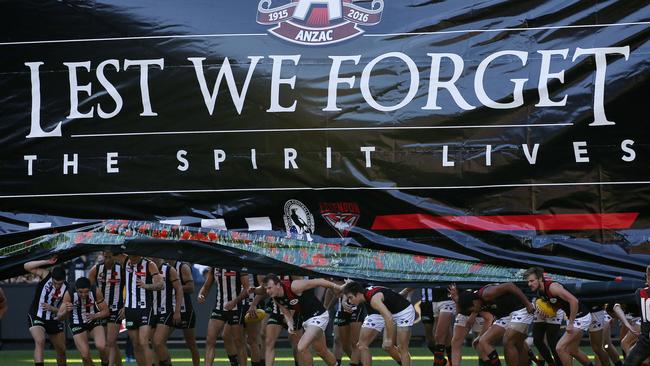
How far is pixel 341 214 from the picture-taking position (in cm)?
1103

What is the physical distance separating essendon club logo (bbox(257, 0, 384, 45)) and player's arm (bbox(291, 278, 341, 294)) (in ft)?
12.2

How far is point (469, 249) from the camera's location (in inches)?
431

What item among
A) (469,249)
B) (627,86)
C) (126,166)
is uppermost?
(627,86)

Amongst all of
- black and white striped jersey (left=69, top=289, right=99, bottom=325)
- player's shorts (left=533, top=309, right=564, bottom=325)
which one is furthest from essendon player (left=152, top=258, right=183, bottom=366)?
player's shorts (left=533, top=309, right=564, bottom=325)

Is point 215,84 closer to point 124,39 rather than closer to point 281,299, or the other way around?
point 124,39

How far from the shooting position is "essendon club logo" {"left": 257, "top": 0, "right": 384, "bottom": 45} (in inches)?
437

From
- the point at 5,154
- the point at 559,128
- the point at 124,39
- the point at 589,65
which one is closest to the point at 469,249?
the point at 559,128

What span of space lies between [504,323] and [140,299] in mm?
4974

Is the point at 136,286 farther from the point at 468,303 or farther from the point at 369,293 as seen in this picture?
the point at 468,303

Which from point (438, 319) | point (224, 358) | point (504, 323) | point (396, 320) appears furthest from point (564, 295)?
point (224, 358)

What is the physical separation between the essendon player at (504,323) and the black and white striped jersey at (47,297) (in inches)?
218

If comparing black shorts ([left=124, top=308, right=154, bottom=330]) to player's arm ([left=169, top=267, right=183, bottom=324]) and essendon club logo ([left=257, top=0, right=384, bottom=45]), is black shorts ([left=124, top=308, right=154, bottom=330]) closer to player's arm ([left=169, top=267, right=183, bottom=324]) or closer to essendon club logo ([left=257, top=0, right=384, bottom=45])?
player's arm ([left=169, top=267, right=183, bottom=324])

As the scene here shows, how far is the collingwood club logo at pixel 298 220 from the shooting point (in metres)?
11.0

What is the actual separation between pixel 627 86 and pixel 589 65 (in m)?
0.41
